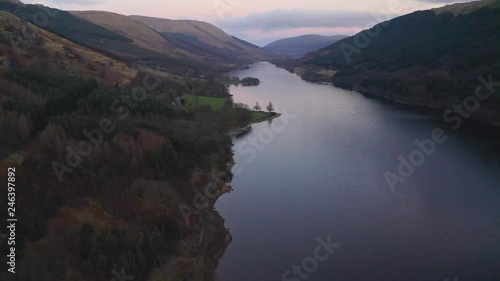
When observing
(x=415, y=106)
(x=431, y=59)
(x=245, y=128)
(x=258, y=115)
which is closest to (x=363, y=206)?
(x=245, y=128)

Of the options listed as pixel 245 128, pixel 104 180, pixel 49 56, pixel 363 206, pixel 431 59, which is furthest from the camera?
pixel 431 59

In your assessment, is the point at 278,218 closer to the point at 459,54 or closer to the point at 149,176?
the point at 149,176

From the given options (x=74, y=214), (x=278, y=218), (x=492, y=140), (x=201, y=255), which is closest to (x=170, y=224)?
(x=201, y=255)

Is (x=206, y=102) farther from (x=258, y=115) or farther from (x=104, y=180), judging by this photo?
(x=104, y=180)

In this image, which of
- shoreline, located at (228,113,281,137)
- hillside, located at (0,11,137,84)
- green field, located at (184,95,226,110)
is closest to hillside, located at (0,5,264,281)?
hillside, located at (0,11,137,84)

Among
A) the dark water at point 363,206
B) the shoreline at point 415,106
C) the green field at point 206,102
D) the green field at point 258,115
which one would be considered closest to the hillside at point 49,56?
the green field at point 206,102

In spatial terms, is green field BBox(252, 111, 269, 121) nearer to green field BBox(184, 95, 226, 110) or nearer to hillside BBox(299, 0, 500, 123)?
green field BBox(184, 95, 226, 110)
